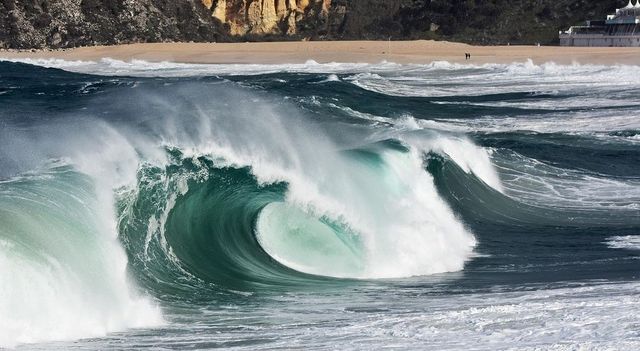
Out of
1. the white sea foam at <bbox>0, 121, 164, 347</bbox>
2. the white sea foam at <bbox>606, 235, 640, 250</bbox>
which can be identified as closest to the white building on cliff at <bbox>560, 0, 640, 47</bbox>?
the white sea foam at <bbox>606, 235, 640, 250</bbox>

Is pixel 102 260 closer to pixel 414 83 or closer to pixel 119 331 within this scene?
pixel 119 331

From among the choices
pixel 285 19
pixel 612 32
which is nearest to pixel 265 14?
pixel 285 19

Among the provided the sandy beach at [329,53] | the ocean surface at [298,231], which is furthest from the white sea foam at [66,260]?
the sandy beach at [329,53]

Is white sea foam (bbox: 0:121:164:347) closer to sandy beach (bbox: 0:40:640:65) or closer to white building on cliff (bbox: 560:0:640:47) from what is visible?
sandy beach (bbox: 0:40:640:65)

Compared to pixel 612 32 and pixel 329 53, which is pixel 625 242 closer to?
pixel 329 53

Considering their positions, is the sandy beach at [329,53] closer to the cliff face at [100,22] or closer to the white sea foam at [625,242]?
the cliff face at [100,22]

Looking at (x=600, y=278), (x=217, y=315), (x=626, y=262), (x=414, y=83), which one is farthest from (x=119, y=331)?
(x=414, y=83)
